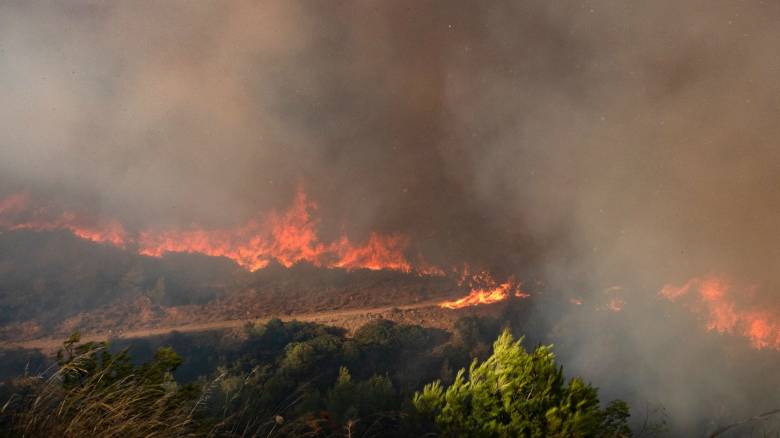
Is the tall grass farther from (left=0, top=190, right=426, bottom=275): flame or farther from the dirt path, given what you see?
(left=0, top=190, right=426, bottom=275): flame

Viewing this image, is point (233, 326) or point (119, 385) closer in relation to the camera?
point (119, 385)

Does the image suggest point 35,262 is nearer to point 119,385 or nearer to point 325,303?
point 325,303

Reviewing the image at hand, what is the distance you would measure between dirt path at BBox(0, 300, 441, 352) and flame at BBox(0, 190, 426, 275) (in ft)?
15.5

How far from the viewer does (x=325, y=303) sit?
100 feet

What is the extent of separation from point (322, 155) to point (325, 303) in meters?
13.5

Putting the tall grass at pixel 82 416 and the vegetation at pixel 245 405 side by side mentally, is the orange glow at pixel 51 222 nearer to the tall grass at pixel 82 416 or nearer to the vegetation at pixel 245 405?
the vegetation at pixel 245 405

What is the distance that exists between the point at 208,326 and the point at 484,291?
18106 mm

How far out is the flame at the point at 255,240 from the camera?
32.7 meters

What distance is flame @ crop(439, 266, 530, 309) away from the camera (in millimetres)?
32125

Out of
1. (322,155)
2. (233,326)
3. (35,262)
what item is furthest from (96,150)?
(233,326)

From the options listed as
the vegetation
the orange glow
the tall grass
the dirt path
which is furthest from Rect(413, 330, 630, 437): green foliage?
the orange glow

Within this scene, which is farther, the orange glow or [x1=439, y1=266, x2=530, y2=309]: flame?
the orange glow

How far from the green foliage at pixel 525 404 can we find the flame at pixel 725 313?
106ft

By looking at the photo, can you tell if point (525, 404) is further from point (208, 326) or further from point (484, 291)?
point (484, 291)
